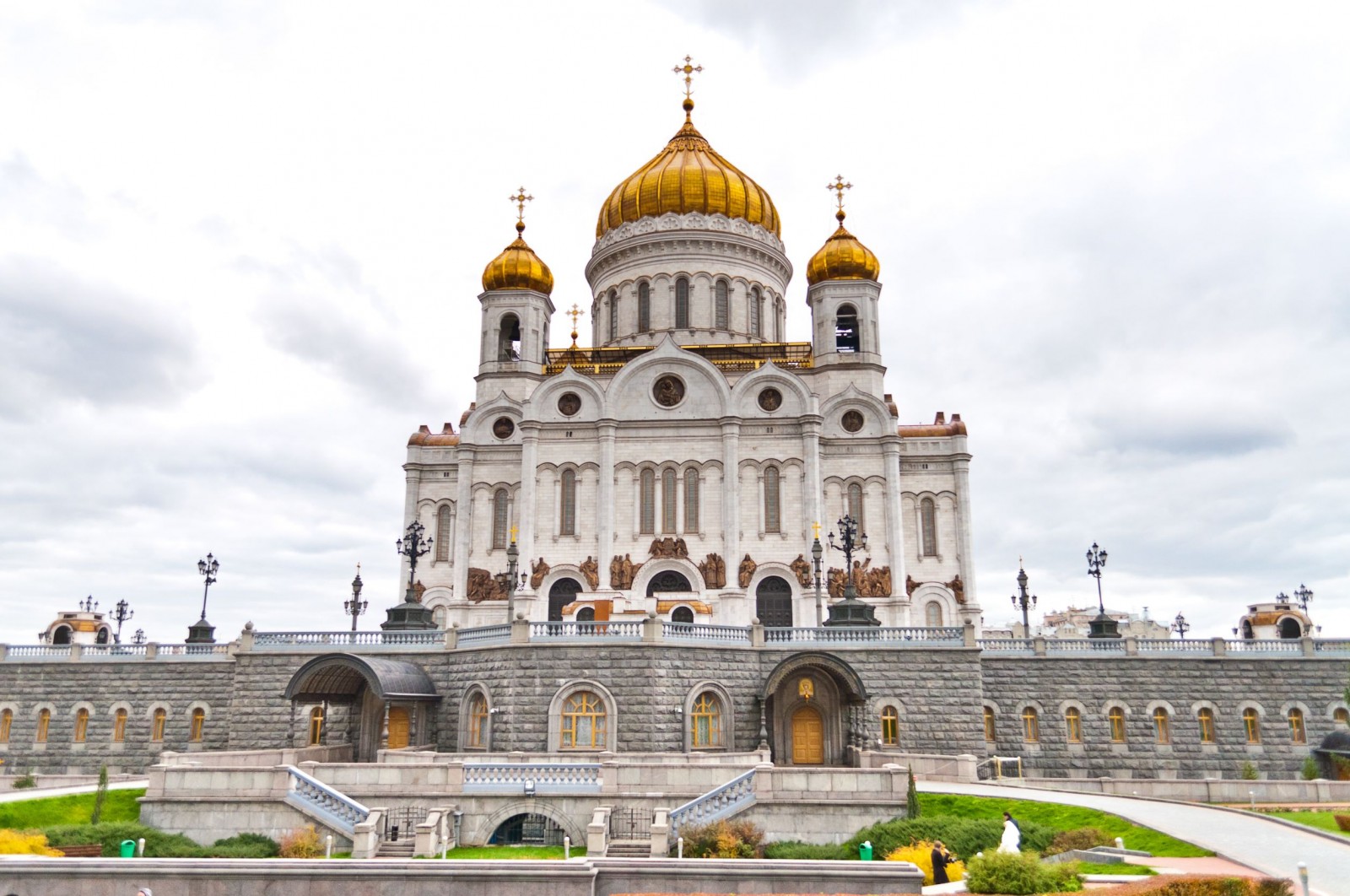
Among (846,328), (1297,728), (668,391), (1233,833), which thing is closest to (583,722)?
(1233,833)

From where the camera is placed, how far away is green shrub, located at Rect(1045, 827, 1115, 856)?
18.8m

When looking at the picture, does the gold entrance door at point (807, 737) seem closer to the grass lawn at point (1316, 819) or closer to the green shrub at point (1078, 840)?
the green shrub at point (1078, 840)

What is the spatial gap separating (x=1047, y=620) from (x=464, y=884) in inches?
3290

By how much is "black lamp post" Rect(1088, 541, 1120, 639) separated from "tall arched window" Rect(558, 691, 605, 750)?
638 inches

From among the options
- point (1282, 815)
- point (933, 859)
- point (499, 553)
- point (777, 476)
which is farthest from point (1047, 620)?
point (933, 859)

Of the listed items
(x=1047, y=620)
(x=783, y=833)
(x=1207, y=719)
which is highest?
(x=1047, y=620)

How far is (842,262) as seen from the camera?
48.0 meters

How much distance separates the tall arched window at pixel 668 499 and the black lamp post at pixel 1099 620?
16104mm

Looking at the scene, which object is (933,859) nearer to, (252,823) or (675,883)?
(675,883)

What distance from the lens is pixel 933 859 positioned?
1688cm

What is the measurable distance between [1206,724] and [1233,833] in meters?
14.9

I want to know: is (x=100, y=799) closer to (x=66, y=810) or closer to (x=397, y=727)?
(x=66, y=810)

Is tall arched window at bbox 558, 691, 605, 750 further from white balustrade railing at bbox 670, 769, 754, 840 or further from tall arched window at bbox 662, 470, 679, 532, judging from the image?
tall arched window at bbox 662, 470, 679, 532

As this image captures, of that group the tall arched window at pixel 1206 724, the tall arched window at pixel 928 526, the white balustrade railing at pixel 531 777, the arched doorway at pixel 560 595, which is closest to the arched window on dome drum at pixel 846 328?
the tall arched window at pixel 928 526
